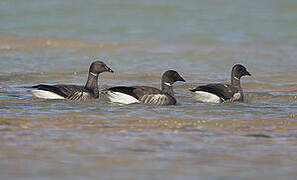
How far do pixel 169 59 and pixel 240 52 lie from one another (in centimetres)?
245

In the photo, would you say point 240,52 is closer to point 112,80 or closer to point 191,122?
point 112,80

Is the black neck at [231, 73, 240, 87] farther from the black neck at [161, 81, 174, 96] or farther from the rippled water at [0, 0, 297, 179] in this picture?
the black neck at [161, 81, 174, 96]

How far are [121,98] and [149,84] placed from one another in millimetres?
3483

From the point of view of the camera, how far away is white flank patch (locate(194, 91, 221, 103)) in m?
13.1

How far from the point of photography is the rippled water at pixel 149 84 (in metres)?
8.10

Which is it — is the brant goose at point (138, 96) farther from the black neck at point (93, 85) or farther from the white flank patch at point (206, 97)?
the black neck at point (93, 85)

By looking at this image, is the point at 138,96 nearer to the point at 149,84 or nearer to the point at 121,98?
the point at 121,98

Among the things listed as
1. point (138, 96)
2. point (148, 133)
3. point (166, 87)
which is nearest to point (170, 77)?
point (166, 87)

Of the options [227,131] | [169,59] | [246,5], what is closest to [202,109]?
[227,131]

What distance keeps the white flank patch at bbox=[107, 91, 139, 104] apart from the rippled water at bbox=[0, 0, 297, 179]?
0.73 ft

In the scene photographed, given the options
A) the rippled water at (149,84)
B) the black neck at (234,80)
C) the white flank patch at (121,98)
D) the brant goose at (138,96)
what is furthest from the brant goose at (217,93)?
the white flank patch at (121,98)

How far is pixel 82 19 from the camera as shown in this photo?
2852 centimetres

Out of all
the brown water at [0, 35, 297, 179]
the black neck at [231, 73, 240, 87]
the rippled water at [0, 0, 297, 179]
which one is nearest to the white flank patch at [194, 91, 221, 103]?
the brown water at [0, 35, 297, 179]

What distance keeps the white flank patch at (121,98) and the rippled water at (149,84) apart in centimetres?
22
